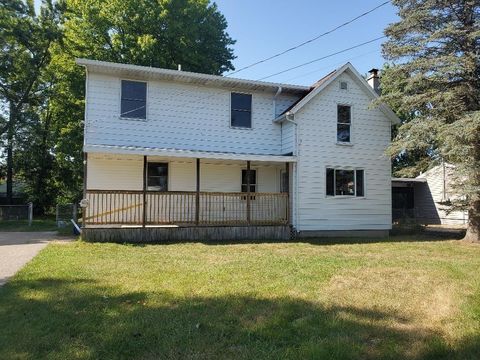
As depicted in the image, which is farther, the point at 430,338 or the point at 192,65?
the point at 192,65

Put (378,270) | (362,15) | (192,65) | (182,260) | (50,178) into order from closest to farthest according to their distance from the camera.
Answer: (378,270), (182,260), (362,15), (192,65), (50,178)

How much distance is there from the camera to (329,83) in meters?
15.7

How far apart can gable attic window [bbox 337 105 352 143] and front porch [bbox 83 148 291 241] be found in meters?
2.44

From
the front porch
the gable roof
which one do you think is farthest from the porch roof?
the gable roof

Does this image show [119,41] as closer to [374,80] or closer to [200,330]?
[374,80]

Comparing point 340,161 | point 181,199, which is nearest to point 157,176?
point 181,199

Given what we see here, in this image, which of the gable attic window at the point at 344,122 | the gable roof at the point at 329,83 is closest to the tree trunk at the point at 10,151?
the gable roof at the point at 329,83

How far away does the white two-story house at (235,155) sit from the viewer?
14070 mm

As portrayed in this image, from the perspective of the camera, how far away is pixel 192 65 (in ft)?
94.9

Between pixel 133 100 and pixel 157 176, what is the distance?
2.90m

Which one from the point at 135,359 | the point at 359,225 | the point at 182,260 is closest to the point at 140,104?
the point at 182,260

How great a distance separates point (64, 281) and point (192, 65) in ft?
78.5

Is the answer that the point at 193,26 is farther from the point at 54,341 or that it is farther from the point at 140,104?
the point at 54,341

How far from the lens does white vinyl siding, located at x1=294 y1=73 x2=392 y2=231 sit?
50.3 ft
